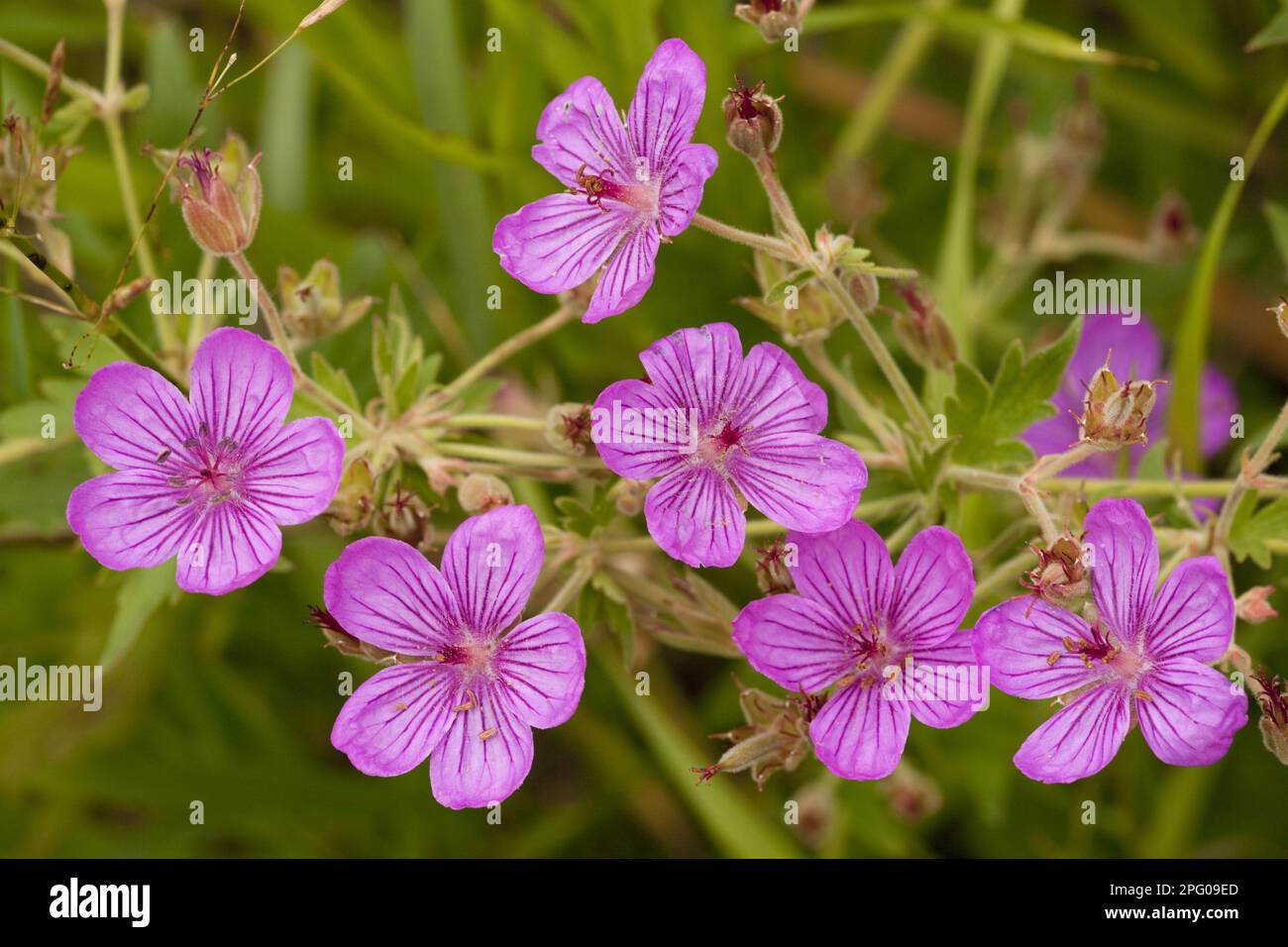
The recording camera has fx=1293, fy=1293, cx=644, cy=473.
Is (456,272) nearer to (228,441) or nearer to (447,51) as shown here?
(447,51)

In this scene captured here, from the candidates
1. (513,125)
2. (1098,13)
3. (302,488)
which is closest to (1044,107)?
(1098,13)

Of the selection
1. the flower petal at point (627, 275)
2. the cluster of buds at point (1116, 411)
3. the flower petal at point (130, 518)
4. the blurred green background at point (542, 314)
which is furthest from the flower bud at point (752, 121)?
the blurred green background at point (542, 314)

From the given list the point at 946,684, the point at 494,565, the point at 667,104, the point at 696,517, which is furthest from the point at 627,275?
the point at 946,684

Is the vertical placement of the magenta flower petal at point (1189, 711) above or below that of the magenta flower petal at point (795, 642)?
below

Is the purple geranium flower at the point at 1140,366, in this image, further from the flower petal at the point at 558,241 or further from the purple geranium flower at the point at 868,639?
the flower petal at the point at 558,241

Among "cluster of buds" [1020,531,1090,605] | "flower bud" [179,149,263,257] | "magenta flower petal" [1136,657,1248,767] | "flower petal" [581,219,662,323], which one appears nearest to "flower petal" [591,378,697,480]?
"flower petal" [581,219,662,323]

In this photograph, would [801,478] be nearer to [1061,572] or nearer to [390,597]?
[1061,572]

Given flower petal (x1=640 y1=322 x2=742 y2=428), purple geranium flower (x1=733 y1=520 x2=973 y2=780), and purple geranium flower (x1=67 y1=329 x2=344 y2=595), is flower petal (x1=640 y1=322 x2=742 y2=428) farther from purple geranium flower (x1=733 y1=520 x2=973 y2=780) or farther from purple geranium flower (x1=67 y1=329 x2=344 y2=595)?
purple geranium flower (x1=67 y1=329 x2=344 y2=595)
